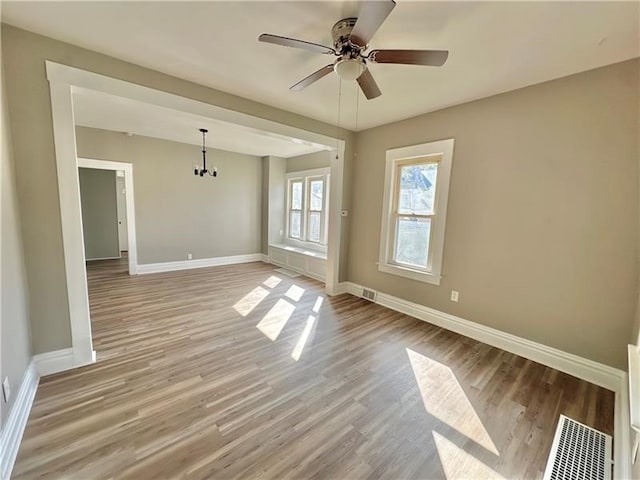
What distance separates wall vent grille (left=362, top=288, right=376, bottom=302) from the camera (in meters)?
4.15

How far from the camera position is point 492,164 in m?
2.84

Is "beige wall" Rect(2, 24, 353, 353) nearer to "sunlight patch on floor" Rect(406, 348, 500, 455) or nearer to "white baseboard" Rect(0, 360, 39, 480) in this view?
"white baseboard" Rect(0, 360, 39, 480)

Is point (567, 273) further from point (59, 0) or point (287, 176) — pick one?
point (287, 176)

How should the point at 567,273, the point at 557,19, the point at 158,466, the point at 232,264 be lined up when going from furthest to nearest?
the point at 232,264, the point at 567,273, the point at 557,19, the point at 158,466

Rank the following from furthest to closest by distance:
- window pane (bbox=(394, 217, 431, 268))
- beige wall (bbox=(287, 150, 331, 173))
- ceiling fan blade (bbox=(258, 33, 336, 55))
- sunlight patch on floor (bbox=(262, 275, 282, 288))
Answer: beige wall (bbox=(287, 150, 331, 173)) < sunlight patch on floor (bbox=(262, 275, 282, 288)) < window pane (bbox=(394, 217, 431, 268)) < ceiling fan blade (bbox=(258, 33, 336, 55))

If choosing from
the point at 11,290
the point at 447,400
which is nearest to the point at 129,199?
the point at 11,290

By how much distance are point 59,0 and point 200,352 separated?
2.85 metres

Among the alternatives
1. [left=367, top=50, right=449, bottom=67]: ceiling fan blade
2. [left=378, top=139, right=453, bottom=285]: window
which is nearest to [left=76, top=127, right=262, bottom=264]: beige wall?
[left=378, top=139, right=453, bottom=285]: window

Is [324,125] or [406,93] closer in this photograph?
[406,93]

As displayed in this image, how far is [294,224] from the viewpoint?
6586 millimetres

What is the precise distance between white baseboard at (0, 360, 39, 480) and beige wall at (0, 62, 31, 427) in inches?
2.1

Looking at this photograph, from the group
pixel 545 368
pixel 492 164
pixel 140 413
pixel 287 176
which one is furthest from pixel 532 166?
pixel 287 176

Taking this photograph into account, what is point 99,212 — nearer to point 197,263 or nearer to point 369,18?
point 197,263

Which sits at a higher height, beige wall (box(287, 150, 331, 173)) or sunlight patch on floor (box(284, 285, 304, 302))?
beige wall (box(287, 150, 331, 173))
